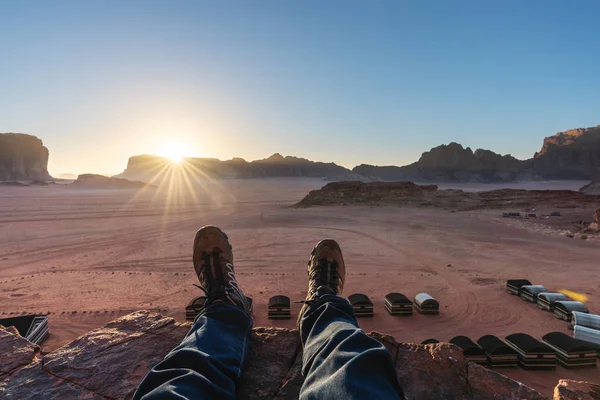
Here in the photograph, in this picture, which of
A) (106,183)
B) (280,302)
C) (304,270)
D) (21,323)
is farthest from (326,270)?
(106,183)

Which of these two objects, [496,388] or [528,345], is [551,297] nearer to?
[528,345]

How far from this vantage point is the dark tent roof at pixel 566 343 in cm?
458

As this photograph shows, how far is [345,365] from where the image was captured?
140 centimetres

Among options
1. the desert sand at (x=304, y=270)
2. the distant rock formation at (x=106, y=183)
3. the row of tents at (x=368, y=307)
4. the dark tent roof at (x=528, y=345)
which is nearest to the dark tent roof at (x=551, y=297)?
the desert sand at (x=304, y=270)

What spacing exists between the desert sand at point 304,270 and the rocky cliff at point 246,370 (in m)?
3.56

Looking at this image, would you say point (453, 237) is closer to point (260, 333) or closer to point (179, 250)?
point (179, 250)

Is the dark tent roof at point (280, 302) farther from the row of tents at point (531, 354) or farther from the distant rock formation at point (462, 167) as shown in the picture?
the distant rock formation at point (462, 167)

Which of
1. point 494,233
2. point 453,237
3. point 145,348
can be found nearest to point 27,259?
point 145,348

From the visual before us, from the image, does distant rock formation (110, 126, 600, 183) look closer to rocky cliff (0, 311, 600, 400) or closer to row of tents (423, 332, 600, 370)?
row of tents (423, 332, 600, 370)

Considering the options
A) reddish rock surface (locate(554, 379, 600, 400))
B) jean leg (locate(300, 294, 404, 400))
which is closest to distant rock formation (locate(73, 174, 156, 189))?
jean leg (locate(300, 294, 404, 400))

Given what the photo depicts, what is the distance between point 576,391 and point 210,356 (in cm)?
198

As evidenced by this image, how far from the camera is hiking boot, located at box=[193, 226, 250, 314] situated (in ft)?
8.16

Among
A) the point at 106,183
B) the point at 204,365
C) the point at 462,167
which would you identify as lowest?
the point at 204,365

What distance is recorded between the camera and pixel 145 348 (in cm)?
218
